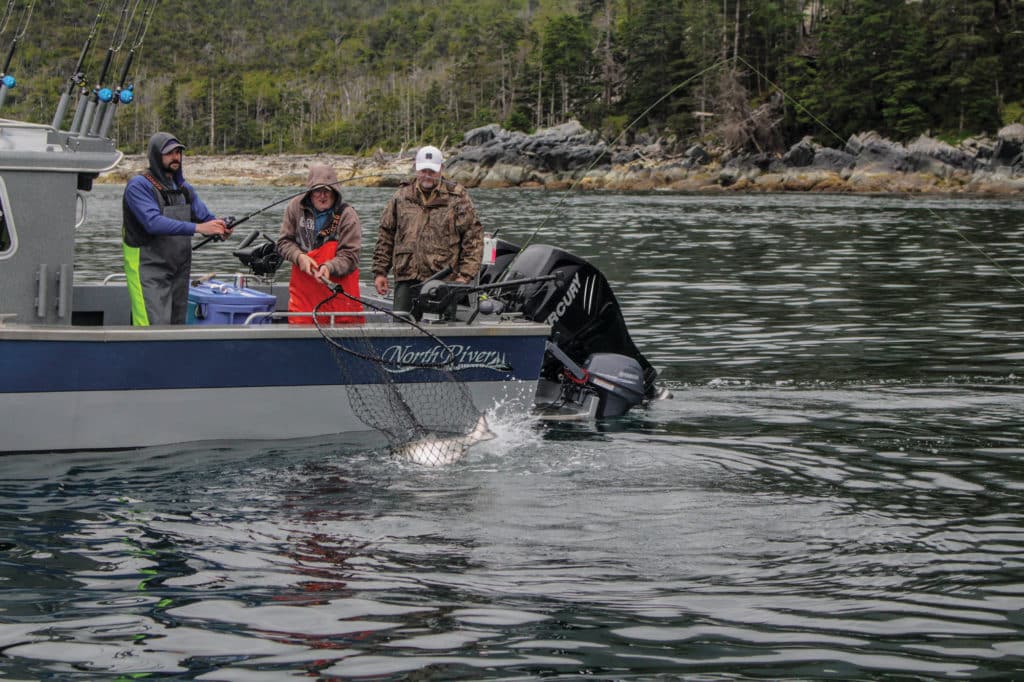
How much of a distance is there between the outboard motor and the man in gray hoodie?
283cm

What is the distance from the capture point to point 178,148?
9.49 meters

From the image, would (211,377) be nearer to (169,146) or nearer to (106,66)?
(169,146)

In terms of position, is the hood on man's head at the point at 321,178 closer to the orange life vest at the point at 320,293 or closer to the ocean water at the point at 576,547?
the orange life vest at the point at 320,293

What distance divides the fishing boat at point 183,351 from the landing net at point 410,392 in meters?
0.02

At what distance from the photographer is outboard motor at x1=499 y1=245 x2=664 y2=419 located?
446 inches

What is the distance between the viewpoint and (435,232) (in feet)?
34.2

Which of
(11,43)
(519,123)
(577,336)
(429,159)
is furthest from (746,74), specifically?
(429,159)

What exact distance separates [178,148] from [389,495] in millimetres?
2978

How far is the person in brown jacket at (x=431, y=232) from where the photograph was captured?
1041 centimetres

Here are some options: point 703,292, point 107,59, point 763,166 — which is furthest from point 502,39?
point 107,59

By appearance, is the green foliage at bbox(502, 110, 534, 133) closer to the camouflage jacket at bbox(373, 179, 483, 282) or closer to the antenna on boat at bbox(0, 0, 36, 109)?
the antenna on boat at bbox(0, 0, 36, 109)

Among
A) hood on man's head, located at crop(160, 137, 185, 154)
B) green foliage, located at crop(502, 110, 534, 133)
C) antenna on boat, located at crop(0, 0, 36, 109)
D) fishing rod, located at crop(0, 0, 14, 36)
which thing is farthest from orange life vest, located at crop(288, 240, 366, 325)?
green foliage, located at crop(502, 110, 534, 133)

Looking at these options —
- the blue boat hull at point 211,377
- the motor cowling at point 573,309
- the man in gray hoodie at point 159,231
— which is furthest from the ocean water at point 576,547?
the man in gray hoodie at point 159,231

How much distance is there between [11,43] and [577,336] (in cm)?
532
